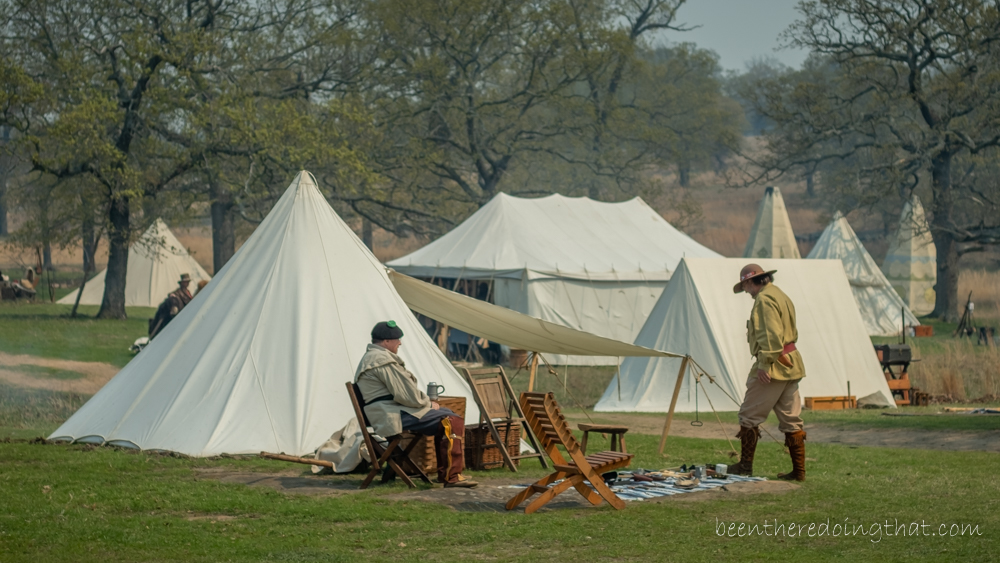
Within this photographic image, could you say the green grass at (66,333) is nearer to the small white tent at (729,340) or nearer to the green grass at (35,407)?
the green grass at (35,407)

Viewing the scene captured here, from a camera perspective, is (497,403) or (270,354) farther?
(270,354)

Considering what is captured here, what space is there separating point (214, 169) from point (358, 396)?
17.5 m

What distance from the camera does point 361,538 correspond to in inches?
227

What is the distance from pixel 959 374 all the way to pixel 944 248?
1581cm

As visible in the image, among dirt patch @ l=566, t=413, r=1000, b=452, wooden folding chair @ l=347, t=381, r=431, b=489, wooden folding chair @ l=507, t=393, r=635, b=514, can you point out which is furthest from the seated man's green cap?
dirt patch @ l=566, t=413, r=1000, b=452

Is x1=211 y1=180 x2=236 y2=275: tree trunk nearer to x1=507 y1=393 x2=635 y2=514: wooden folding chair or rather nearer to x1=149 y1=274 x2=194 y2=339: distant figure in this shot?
x1=149 y1=274 x2=194 y2=339: distant figure

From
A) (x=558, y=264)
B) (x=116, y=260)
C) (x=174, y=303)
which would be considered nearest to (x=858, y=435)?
(x=174, y=303)

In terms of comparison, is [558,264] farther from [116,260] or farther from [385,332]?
[385,332]

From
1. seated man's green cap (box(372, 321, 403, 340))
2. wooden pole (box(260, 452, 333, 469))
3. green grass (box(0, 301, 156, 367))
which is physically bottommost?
wooden pole (box(260, 452, 333, 469))

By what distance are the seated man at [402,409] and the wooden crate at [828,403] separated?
27.8ft

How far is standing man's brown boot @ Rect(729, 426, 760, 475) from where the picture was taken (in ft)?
26.2

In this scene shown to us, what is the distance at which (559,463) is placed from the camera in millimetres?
6707

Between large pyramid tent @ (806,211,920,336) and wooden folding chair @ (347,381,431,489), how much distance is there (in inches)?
897

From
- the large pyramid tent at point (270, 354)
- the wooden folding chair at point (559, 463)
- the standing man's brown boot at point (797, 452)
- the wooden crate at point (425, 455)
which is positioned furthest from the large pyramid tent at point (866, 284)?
the wooden folding chair at point (559, 463)
